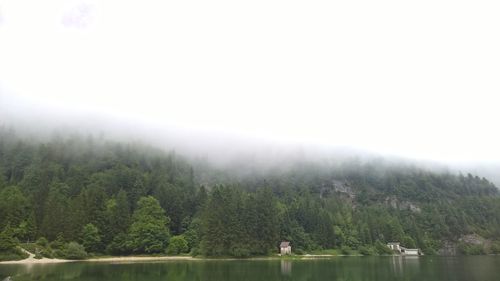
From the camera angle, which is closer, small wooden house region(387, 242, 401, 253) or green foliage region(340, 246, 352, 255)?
green foliage region(340, 246, 352, 255)

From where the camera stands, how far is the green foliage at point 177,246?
123 meters

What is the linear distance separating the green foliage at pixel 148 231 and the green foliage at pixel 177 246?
265 cm

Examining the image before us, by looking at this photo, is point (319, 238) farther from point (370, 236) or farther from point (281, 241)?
point (370, 236)

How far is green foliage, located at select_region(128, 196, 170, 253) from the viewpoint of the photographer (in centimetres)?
12100

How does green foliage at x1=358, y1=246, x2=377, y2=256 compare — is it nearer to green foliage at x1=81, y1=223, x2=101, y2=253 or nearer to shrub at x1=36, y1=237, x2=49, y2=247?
green foliage at x1=81, y1=223, x2=101, y2=253

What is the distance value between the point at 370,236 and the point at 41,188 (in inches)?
5338

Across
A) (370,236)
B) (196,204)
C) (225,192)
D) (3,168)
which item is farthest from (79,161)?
(370,236)

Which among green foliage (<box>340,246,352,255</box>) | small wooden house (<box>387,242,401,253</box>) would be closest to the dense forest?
green foliage (<box>340,246,352,255</box>)

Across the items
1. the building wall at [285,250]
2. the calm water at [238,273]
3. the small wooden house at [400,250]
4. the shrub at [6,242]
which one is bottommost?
the small wooden house at [400,250]

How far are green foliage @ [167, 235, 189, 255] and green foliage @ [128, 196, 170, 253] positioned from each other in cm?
265

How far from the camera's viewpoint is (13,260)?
3637 inches

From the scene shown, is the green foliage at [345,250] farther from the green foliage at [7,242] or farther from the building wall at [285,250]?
the green foliage at [7,242]

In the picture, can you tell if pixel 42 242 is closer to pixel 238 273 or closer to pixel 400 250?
pixel 238 273

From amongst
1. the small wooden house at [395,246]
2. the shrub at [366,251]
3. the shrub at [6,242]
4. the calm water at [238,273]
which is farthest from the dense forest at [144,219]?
the calm water at [238,273]
